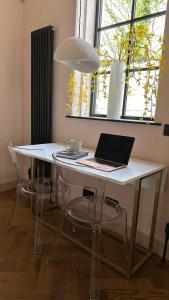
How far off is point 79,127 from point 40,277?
151 cm

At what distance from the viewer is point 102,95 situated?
2395 millimetres

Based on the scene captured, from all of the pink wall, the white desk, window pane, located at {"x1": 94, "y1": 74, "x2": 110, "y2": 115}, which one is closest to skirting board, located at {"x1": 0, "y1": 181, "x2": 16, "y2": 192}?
the pink wall

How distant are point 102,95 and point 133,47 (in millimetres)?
604

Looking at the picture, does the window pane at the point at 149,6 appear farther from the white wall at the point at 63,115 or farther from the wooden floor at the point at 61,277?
the wooden floor at the point at 61,277

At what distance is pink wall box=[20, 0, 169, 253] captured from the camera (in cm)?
179

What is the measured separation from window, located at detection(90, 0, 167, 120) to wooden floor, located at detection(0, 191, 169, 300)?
1349 millimetres

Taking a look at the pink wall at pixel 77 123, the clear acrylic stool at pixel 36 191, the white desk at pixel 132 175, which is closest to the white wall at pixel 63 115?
the pink wall at pixel 77 123

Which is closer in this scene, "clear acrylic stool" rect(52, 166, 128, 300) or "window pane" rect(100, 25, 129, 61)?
"clear acrylic stool" rect(52, 166, 128, 300)

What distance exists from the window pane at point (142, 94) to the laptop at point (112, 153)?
44cm

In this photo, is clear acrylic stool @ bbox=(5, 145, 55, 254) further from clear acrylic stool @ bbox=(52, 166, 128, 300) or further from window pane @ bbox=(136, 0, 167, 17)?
window pane @ bbox=(136, 0, 167, 17)

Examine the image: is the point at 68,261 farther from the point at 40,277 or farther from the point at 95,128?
the point at 95,128

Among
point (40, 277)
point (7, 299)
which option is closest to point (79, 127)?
point (40, 277)

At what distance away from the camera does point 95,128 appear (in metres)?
2.27

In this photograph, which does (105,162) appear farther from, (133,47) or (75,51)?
(133,47)
